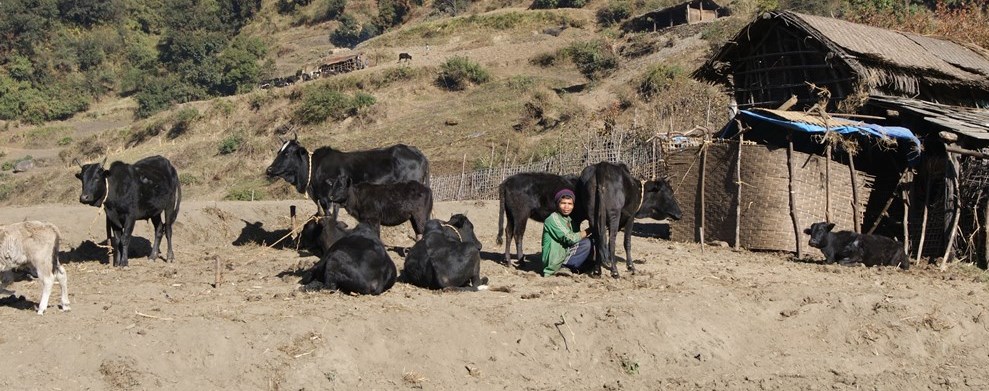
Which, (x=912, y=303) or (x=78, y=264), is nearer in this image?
(x=912, y=303)

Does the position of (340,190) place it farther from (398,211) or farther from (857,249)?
(857,249)

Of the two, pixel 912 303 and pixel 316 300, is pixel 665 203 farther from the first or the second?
pixel 316 300

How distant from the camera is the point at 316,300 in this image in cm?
1147

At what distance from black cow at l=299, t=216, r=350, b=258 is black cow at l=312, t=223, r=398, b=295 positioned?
308 centimetres

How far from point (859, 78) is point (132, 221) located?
12482 millimetres

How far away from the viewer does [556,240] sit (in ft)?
44.9

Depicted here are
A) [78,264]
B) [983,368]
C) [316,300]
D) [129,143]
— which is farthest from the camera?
[129,143]

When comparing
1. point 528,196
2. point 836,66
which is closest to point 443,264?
point 528,196

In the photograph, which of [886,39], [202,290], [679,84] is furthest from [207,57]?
[202,290]

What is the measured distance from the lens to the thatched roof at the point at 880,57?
1941 centimetres

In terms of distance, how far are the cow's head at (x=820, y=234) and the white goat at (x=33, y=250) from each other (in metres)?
11.1

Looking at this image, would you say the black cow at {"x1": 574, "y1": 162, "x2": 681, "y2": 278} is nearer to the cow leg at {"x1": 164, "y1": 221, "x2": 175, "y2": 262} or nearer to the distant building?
the cow leg at {"x1": 164, "y1": 221, "x2": 175, "y2": 262}

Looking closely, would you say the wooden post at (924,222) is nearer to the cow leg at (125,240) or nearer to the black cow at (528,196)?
the black cow at (528,196)

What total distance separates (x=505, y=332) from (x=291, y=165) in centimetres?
710
